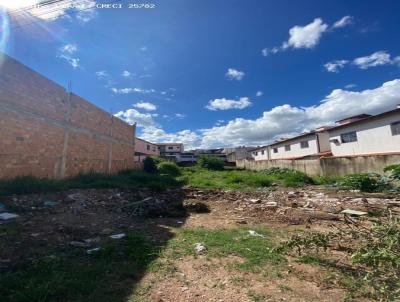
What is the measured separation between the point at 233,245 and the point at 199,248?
592 millimetres

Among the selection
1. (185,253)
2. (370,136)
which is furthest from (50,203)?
(370,136)

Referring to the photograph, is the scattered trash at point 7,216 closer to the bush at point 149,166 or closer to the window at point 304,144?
the bush at point 149,166

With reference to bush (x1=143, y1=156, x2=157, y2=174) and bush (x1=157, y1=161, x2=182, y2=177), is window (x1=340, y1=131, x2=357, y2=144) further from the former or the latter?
Result: bush (x1=143, y1=156, x2=157, y2=174)

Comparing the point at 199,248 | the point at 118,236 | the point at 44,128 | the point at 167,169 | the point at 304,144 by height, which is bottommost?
the point at 199,248

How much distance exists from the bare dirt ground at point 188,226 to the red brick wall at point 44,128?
7.09 feet

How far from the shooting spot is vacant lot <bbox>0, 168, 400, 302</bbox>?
7.54ft

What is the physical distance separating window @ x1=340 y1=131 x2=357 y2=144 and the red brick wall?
1643 centimetres

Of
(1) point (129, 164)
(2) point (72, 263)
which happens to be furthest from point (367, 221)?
(1) point (129, 164)

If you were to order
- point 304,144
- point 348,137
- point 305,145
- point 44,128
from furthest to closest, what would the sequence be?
point 304,144, point 305,145, point 348,137, point 44,128

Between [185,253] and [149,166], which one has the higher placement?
[149,166]

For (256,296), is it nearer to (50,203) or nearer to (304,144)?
(50,203)

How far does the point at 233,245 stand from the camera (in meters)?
3.66

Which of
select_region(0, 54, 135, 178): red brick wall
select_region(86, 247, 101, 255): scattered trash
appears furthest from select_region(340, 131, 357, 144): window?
select_region(86, 247, 101, 255): scattered trash

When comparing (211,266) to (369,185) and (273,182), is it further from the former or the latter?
(273,182)
